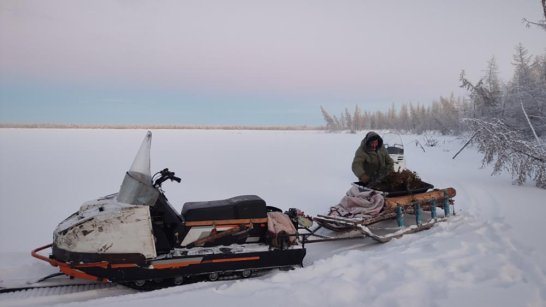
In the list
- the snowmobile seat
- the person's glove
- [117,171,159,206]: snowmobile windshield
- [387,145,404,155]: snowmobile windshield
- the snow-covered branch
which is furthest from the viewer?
the snow-covered branch

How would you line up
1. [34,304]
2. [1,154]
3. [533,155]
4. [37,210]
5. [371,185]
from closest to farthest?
[34,304] → [371,185] → [37,210] → [533,155] → [1,154]

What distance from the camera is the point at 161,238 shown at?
434cm

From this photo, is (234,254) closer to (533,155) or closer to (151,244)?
(151,244)

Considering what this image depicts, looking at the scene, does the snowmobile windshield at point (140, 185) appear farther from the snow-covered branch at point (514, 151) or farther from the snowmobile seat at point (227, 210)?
the snow-covered branch at point (514, 151)

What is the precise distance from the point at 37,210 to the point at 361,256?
20.7ft

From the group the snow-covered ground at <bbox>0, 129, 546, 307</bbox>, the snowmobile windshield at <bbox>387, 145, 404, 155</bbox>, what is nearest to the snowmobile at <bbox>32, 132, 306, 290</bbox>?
the snow-covered ground at <bbox>0, 129, 546, 307</bbox>

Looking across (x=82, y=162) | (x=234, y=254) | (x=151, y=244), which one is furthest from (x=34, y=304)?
(x=82, y=162)

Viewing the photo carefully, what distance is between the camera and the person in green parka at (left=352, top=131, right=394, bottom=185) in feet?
23.7

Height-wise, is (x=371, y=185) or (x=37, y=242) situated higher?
(x=371, y=185)

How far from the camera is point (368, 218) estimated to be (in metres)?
5.74

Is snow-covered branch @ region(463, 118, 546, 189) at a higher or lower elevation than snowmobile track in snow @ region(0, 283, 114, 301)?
higher

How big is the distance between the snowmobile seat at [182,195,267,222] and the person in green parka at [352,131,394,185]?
116 inches

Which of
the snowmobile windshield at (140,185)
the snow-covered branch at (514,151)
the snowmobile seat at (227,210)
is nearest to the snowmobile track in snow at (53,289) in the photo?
the snowmobile windshield at (140,185)

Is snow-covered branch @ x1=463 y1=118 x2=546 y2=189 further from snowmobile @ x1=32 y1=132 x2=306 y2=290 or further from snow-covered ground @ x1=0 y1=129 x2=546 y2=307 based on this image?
snowmobile @ x1=32 y1=132 x2=306 y2=290
